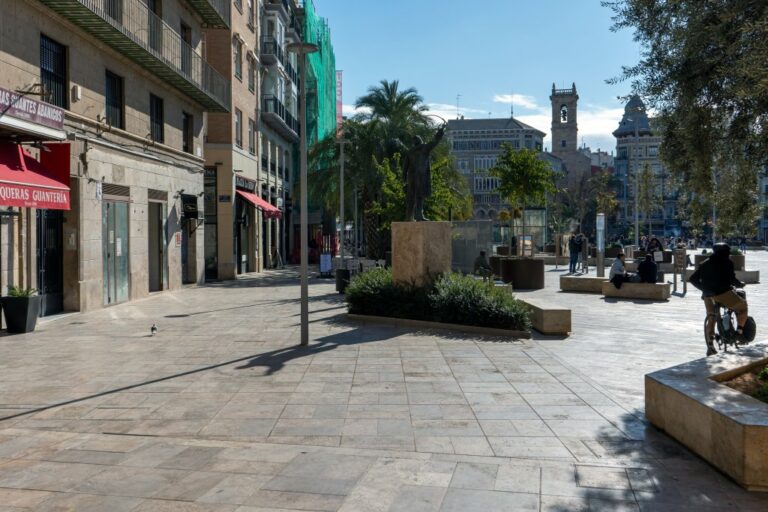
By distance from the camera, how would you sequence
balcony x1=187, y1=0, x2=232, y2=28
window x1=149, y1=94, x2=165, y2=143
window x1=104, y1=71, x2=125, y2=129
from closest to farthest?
1. window x1=104, y1=71, x2=125, y2=129
2. window x1=149, y1=94, x2=165, y2=143
3. balcony x1=187, y1=0, x2=232, y2=28

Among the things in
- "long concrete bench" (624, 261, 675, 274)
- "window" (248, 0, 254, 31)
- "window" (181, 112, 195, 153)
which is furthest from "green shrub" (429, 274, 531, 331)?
"window" (248, 0, 254, 31)

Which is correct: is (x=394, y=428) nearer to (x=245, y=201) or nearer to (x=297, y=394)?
(x=297, y=394)

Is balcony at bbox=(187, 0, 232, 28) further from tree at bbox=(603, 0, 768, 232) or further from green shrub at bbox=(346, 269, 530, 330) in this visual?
tree at bbox=(603, 0, 768, 232)

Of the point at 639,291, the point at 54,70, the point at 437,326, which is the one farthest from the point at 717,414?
the point at 639,291

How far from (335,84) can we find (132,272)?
4951cm

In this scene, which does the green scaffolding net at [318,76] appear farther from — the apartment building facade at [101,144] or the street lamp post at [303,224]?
the street lamp post at [303,224]

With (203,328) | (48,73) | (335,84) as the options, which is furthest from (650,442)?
(335,84)

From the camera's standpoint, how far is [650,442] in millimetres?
5781

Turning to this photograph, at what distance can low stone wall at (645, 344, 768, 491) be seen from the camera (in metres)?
4.63

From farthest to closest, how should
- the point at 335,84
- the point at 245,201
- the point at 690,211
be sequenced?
the point at 335,84 → the point at 245,201 → the point at 690,211

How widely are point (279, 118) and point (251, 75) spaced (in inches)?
151

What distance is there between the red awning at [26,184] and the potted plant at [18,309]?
1.66 metres

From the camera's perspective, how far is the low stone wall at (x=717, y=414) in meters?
4.63

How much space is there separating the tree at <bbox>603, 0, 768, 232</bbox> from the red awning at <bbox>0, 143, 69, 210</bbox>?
951 cm
